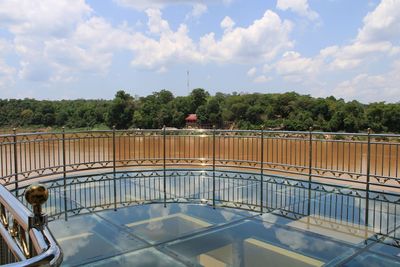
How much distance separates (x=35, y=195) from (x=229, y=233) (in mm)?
3360

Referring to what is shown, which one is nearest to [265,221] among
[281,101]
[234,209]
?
[234,209]

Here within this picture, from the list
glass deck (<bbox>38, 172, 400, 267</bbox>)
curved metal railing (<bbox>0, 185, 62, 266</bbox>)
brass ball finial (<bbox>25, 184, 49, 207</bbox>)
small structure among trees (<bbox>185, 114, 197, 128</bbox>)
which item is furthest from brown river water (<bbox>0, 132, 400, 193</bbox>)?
small structure among trees (<bbox>185, 114, 197, 128</bbox>)

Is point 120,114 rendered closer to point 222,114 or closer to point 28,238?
Result: point 222,114

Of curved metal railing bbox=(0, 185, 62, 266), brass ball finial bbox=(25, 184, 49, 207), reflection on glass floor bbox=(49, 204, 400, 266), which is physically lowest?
reflection on glass floor bbox=(49, 204, 400, 266)

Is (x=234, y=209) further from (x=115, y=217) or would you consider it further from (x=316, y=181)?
(x=316, y=181)

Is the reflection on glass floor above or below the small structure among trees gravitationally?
below

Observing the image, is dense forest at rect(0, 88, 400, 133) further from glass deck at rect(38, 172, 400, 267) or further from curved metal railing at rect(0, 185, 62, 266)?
curved metal railing at rect(0, 185, 62, 266)

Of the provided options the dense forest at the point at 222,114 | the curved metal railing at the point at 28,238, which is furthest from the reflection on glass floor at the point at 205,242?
the dense forest at the point at 222,114

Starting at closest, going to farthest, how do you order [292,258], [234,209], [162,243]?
[292,258], [162,243], [234,209]

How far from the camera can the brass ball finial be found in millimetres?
1162

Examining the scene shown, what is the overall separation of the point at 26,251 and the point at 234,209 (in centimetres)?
424

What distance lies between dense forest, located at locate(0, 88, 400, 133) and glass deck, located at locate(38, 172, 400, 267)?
788 inches

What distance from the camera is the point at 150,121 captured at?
32281 millimetres

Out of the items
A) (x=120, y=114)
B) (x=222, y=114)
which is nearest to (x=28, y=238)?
(x=120, y=114)
